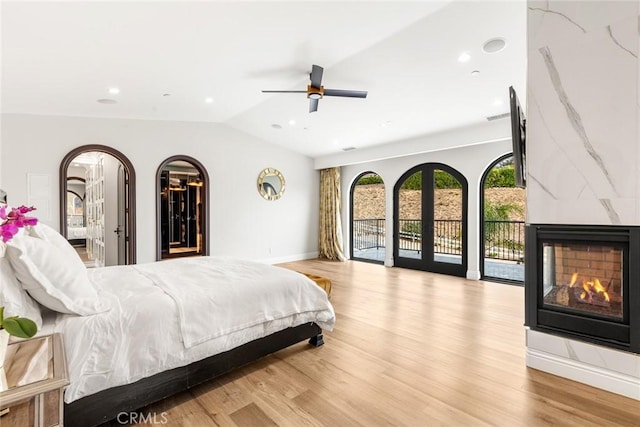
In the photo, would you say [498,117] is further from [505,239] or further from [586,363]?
[586,363]

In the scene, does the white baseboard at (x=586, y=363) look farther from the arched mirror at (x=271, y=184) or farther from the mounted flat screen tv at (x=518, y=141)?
the arched mirror at (x=271, y=184)

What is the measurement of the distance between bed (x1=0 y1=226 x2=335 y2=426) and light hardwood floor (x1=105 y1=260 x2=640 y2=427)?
0.19 metres

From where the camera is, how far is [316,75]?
3346 millimetres

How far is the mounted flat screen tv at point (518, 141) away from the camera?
2.43m

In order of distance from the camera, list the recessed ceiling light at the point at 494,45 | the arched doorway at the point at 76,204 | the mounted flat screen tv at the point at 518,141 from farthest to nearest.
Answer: the arched doorway at the point at 76,204, the recessed ceiling light at the point at 494,45, the mounted flat screen tv at the point at 518,141

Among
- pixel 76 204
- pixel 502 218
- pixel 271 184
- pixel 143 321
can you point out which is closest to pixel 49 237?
pixel 143 321

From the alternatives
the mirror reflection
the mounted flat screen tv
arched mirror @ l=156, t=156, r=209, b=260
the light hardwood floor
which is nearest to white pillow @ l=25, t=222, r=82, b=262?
the light hardwood floor

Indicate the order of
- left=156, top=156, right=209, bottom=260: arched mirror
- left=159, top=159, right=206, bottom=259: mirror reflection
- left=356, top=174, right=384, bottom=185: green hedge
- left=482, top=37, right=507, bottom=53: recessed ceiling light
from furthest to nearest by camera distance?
left=159, top=159, right=206, bottom=259: mirror reflection → left=156, top=156, right=209, bottom=260: arched mirror → left=356, top=174, right=384, bottom=185: green hedge → left=482, top=37, right=507, bottom=53: recessed ceiling light

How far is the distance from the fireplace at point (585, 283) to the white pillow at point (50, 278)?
9.85 ft

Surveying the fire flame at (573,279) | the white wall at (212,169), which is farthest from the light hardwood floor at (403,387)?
the white wall at (212,169)

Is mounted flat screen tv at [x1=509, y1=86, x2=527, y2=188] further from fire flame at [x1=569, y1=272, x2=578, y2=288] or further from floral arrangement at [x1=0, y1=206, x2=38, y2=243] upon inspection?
floral arrangement at [x1=0, y1=206, x2=38, y2=243]

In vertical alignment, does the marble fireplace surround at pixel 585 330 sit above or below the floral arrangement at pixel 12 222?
below

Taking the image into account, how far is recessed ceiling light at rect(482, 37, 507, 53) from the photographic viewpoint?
9.83ft

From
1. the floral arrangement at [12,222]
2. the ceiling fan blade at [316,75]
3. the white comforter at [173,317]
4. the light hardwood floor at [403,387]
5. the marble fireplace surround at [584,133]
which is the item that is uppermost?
the ceiling fan blade at [316,75]
